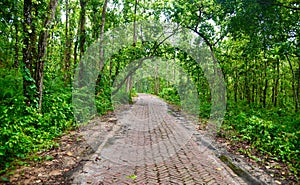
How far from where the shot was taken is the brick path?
14.5 ft

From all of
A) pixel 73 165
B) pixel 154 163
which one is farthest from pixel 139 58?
pixel 73 165

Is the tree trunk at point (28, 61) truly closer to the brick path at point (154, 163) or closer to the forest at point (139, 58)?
the forest at point (139, 58)

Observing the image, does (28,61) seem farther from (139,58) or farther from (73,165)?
(139,58)

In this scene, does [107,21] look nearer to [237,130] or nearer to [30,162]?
[237,130]

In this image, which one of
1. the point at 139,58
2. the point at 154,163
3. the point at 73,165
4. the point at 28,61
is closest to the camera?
the point at 73,165

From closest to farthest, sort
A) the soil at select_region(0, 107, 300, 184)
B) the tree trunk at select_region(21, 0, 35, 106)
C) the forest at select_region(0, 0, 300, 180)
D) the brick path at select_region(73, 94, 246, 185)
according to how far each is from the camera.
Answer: the soil at select_region(0, 107, 300, 184)
the brick path at select_region(73, 94, 246, 185)
the forest at select_region(0, 0, 300, 180)
the tree trunk at select_region(21, 0, 35, 106)

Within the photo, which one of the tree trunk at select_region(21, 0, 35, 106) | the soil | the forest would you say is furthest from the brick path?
the tree trunk at select_region(21, 0, 35, 106)

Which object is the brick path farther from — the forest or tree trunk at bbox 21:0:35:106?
tree trunk at bbox 21:0:35:106

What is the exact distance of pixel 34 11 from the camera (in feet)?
20.9

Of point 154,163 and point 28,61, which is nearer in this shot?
point 154,163

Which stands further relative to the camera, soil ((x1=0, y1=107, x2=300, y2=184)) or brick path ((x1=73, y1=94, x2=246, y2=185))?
brick path ((x1=73, y1=94, x2=246, y2=185))

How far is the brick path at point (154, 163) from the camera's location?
4422 millimetres

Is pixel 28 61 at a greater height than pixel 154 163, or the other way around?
pixel 28 61

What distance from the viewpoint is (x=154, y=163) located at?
5.28 meters
